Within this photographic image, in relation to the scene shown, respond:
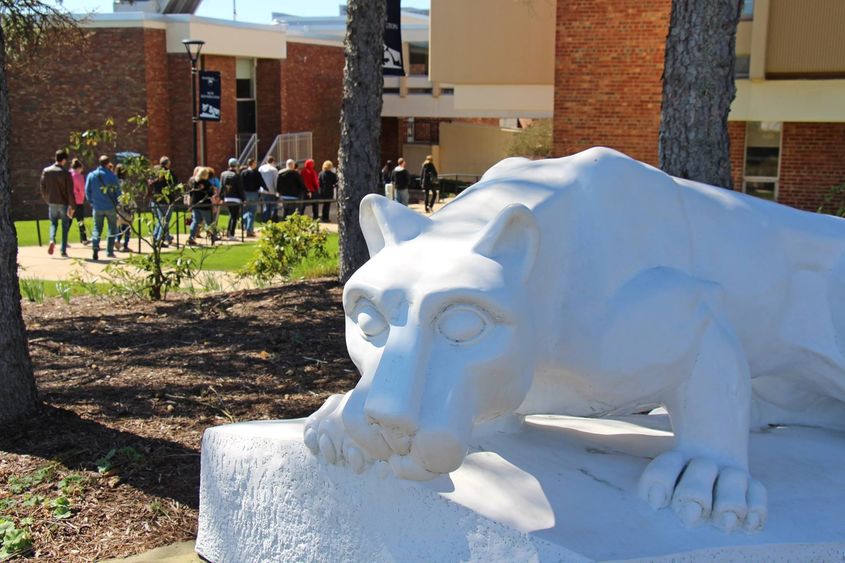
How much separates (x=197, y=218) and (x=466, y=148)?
92.5 feet

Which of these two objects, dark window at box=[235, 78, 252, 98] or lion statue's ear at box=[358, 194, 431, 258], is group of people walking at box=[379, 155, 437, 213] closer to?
dark window at box=[235, 78, 252, 98]

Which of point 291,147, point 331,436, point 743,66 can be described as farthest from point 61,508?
point 291,147

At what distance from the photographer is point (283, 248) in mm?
11898

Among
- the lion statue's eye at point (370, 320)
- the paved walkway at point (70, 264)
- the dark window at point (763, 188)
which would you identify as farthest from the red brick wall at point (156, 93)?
the lion statue's eye at point (370, 320)

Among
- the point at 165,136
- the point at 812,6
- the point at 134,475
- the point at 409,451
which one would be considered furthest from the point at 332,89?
the point at 409,451

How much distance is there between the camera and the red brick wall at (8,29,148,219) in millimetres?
30969

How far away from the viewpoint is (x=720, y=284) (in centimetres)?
335

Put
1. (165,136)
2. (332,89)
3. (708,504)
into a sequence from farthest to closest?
(332,89)
(165,136)
(708,504)

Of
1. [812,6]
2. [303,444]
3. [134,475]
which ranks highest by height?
[812,6]

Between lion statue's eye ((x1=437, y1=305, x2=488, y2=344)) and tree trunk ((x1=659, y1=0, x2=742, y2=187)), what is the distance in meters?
4.33

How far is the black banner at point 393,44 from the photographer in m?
15.5

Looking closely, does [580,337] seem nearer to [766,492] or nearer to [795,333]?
[766,492]

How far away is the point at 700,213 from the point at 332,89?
3778 centimetres

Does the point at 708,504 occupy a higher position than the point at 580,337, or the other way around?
the point at 580,337
